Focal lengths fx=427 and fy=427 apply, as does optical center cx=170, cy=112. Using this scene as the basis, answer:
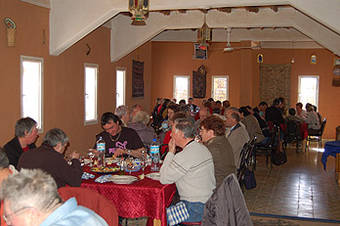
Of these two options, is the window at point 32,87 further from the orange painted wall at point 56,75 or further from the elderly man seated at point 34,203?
the elderly man seated at point 34,203

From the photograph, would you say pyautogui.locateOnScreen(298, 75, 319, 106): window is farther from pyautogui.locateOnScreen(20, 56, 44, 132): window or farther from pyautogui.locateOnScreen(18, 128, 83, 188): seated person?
pyautogui.locateOnScreen(18, 128, 83, 188): seated person

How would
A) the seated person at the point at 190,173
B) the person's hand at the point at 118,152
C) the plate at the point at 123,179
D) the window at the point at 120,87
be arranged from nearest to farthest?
the seated person at the point at 190,173 < the plate at the point at 123,179 < the person's hand at the point at 118,152 < the window at the point at 120,87

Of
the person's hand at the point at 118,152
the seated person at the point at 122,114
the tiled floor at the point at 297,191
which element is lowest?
the tiled floor at the point at 297,191

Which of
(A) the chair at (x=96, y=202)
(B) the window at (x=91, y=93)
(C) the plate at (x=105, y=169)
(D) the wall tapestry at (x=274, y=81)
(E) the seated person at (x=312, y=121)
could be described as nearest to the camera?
(A) the chair at (x=96, y=202)

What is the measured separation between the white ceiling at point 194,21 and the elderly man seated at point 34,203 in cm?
535

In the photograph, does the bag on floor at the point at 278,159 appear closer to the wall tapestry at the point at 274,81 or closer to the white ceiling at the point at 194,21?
the white ceiling at the point at 194,21

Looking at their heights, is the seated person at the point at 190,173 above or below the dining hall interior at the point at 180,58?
below

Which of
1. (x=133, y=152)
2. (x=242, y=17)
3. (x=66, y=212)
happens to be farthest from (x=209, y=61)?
(x=66, y=212)

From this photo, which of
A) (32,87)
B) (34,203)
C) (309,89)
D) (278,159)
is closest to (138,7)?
(34,203)

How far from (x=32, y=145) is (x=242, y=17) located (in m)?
6.16

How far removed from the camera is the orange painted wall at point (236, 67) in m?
14.1

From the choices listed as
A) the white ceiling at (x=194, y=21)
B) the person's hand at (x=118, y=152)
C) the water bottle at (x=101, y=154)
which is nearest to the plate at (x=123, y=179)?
the water bottle at (x=101, y=154)

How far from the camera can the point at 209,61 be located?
14.3 metres

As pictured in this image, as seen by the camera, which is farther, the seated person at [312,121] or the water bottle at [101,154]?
the seated person at [312,121]
